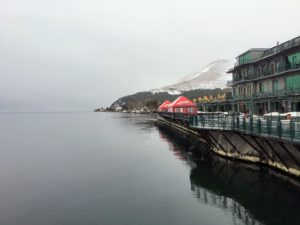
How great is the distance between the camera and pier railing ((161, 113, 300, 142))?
70.6 feet

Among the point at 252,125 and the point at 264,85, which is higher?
the point at 264,85

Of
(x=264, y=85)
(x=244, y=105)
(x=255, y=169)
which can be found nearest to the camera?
(x=255, y=169)

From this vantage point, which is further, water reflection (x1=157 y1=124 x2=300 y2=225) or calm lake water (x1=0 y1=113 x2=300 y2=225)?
calm lake water (x1=0 y1=113 x2=300 y2=225)

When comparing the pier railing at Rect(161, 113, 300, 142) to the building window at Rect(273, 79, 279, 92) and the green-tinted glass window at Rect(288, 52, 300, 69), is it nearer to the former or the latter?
the green-tinted glass window at Rect(288, 52, 300, 69)

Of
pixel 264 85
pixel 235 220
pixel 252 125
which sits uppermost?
pixel 264 85

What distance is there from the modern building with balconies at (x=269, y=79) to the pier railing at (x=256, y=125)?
13758 millimetres

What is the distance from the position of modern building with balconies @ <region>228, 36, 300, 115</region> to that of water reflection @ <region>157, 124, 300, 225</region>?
62.4 feet

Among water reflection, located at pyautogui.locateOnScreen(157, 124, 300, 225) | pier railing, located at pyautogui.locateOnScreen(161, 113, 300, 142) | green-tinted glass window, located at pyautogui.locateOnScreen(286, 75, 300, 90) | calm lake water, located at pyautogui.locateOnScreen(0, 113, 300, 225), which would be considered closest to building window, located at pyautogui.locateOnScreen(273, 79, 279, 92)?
green-tinted glass window, located at pyautogui.locateOnScreen(286, 75, 300, 90)

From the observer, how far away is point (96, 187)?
27.4m

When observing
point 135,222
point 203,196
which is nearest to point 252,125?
point 203,196

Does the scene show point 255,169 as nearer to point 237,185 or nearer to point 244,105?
point 237,185

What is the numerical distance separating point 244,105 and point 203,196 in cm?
4884

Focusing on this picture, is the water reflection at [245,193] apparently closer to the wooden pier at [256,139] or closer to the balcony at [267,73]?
the wooden pier at [256,139]

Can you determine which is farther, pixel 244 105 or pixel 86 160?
pixel 244 105
